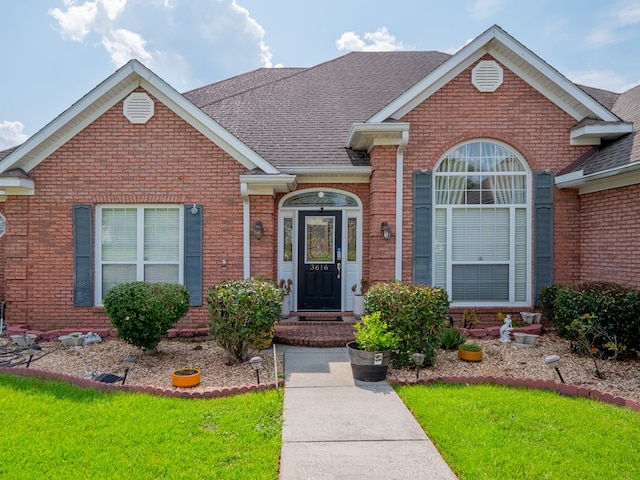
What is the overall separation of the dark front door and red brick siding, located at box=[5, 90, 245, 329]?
1807 millimetres

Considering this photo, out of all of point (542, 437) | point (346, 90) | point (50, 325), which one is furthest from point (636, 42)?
point (50, 325)

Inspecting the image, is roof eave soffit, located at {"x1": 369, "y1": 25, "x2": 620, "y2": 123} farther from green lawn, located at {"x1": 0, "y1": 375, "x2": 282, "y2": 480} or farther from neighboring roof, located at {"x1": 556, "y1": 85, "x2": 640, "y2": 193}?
green lawn, located at {"x1": 0, "y1": 375, "x2": 282, "y2": 480}

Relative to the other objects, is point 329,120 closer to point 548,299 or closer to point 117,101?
point 117,101

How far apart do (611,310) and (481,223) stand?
2.84 metres

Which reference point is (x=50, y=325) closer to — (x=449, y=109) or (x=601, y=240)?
(x=449, y=109)

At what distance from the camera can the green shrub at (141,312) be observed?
258 inches

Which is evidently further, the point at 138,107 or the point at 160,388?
the point at 138,107

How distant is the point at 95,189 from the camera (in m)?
8.48

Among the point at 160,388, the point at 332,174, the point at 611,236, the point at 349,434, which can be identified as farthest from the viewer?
the point at 332,174

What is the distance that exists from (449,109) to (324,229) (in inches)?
142

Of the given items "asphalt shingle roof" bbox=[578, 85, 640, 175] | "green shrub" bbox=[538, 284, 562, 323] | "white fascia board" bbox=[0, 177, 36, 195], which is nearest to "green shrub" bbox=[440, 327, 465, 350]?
"green shrub" bbox=[538, 284, 562, 323]

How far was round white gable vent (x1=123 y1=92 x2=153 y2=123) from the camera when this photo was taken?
8445 mm

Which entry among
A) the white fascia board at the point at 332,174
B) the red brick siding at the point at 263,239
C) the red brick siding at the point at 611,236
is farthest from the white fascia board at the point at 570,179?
the red brick siding at the point at 263,239

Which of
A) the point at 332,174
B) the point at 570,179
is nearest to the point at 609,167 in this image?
the point at 570,179
